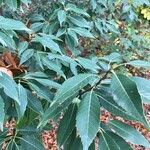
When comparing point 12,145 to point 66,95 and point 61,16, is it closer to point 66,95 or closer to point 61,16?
point 66,95

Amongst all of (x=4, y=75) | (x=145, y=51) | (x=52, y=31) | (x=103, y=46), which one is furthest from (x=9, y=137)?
(x=145, y=51)

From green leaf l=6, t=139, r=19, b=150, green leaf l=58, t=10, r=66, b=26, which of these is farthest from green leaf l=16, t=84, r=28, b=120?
green leaf l=58, t=10, r=66, b=26

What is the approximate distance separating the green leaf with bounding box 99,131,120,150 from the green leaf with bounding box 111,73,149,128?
96 mm

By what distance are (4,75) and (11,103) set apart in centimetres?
18

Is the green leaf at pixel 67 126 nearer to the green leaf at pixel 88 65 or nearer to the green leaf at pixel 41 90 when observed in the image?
the green leaf at pixel 41 90

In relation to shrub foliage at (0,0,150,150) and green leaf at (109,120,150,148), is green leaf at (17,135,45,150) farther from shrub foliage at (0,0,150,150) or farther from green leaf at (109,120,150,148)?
green leaf at (109,120,150,148)

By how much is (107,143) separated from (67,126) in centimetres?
15

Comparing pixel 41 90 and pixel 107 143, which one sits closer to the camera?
pixel 107 143

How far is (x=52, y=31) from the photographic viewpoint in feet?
6.72

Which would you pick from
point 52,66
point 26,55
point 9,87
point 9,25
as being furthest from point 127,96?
point 26,55

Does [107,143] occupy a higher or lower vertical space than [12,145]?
higher

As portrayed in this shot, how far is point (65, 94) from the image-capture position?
0.98 metres

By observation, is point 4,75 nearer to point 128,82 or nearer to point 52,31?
point 128,82

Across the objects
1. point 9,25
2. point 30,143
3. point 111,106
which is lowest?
point 30,143
